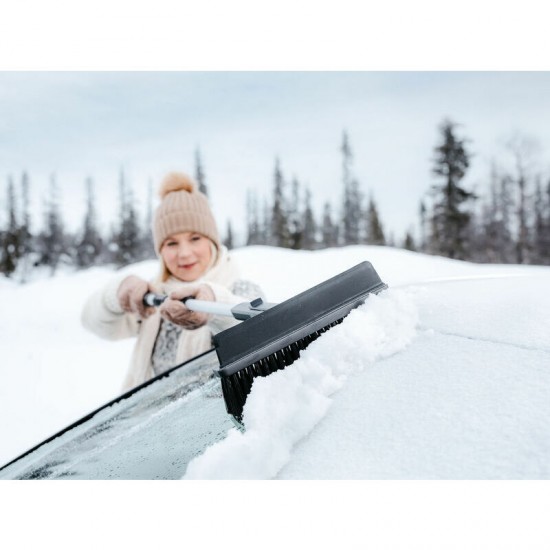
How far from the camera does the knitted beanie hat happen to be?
158cm

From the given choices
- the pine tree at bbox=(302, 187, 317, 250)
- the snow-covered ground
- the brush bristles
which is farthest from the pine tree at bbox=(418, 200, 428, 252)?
the brush bristles

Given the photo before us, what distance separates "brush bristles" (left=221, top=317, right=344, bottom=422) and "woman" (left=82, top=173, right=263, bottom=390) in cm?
69

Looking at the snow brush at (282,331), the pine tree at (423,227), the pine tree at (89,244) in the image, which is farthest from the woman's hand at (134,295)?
the pine tree at (89,244)

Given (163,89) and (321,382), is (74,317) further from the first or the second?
(321,382)

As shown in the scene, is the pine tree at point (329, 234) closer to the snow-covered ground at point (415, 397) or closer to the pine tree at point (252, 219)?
the pine tree at point (252, 219)

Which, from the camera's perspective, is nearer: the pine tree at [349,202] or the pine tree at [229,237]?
the pine tree at [349,202]

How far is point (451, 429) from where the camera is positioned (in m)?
0.49

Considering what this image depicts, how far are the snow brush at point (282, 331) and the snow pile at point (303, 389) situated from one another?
0.03 m

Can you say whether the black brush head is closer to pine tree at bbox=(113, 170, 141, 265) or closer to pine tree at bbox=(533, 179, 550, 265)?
pine tree at bbox=(533, 179, 550, 265)

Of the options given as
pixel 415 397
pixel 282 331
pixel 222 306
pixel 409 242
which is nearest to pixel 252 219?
pixel 409 242

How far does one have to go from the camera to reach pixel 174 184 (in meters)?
1.69

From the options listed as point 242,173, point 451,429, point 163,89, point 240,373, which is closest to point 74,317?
point 242,173

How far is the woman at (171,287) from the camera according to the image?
56.9 inches
